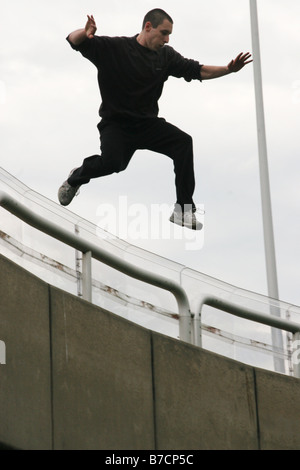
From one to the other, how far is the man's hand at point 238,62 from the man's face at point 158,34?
28.6 inches

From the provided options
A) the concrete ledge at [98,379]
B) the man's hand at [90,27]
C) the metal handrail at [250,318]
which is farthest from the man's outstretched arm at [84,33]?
the concrete ledge at [98,379]

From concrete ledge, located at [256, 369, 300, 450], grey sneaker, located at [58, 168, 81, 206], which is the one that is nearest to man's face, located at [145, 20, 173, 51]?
grey sneaker, located at [58, 168, 81, 206]

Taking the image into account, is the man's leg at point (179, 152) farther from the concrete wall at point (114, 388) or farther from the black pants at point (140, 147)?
the concrete wall at point (114, 388)

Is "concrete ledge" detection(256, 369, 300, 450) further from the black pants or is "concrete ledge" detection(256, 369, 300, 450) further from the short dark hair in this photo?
the short dark hair

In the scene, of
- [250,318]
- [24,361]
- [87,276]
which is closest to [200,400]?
[250,318]

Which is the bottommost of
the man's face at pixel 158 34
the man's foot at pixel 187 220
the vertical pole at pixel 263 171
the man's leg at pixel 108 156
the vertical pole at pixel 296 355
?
the vertical pole at pixel 296 355

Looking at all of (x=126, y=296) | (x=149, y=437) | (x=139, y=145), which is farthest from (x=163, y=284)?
(x=139, y=145)

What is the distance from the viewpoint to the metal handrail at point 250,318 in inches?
402

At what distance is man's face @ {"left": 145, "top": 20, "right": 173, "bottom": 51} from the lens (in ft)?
36.7

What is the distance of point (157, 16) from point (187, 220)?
1.81 metres

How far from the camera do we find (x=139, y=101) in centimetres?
1131

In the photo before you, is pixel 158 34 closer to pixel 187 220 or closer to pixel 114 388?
pixel 187 220

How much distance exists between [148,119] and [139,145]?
0.25 metres

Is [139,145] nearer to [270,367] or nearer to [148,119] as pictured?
[148,119]
